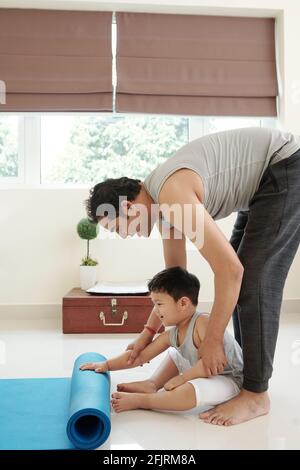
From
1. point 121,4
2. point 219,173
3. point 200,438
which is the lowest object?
point 200,438

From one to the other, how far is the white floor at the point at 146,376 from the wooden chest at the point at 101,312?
80 mm

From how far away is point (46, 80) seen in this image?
3.61 metres

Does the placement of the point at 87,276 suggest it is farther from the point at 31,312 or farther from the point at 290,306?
the point at 290,306

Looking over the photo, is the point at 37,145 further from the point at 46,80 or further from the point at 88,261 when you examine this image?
the point at 88,261

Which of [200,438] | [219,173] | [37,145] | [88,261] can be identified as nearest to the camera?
[200,438]

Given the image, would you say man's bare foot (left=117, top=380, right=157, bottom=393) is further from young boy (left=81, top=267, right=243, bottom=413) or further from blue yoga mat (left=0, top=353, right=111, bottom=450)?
blue yoga mat (left=0, top=353, right=111, bottom=450)

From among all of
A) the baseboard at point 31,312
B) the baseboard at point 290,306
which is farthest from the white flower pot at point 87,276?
the baseboard at point 290,306

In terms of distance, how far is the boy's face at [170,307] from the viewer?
1877 millimetres

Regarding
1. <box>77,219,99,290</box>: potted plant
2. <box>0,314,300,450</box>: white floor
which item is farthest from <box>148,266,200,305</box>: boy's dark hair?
<box>77,219,99,290</box>: potted plant

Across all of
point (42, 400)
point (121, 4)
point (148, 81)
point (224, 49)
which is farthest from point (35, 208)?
Answer: point (42, 400)

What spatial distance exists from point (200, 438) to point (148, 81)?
2695mm

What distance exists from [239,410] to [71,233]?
7.27ft

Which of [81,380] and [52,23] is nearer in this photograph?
[81,380]

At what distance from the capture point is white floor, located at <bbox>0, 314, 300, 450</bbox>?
1576 mm
